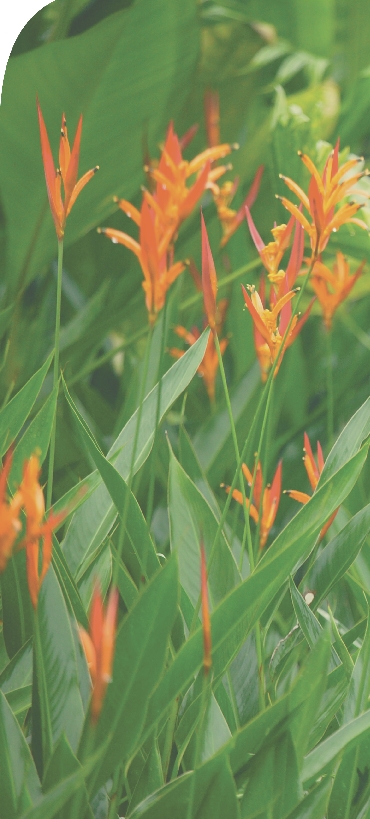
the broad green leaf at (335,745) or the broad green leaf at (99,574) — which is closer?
the broad green leaf at (335,745)

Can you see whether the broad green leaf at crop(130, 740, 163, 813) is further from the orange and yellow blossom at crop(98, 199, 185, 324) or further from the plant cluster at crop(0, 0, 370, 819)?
the orange and yellow blossom at crop(98, 199, 185, 324)

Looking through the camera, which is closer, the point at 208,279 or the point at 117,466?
→ the point at 208,279

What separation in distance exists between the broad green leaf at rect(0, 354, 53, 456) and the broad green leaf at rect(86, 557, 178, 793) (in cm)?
18

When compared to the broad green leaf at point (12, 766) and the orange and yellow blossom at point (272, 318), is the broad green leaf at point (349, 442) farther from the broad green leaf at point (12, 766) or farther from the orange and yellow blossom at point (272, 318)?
the broad green leaf at point (12, 766)

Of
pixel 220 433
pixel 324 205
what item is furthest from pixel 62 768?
pixel 220 433

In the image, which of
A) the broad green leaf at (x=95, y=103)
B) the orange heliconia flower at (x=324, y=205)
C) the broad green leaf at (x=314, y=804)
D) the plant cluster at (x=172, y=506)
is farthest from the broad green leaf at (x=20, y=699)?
the broad green leaf at (x=95, y=103)

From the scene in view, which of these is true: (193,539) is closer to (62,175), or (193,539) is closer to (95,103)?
(62,175)

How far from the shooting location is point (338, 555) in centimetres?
40

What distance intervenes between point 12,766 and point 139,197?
0.57 meters

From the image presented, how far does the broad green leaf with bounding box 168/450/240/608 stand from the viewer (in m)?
0.37

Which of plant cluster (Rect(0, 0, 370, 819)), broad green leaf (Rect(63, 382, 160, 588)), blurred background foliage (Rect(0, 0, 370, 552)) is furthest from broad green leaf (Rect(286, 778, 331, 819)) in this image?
blurred background foliage (Rect(0, 0, 370, 552))

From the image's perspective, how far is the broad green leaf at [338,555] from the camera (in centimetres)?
39

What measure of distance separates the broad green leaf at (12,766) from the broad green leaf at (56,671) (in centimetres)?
1

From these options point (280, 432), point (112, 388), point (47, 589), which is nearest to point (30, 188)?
point (112, 388)
